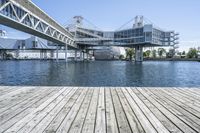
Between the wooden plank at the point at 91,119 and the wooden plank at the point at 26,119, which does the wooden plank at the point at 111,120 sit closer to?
the wooden plank at the point at 91,119

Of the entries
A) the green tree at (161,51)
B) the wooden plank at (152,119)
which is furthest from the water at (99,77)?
the green tree at (161,51)

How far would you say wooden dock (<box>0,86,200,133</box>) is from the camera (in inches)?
139

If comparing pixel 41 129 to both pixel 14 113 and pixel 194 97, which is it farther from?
pixel 194 97

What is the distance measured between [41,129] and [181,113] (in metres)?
3.18

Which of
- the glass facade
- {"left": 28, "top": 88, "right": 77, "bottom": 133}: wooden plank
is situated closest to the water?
{"left": 28, "top": 88, "right": 77, "bottom": 133}: wooden plank

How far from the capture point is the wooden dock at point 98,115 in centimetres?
353

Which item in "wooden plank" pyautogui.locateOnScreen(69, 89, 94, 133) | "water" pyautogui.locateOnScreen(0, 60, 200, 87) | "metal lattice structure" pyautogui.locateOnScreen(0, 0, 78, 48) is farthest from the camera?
"metal lattice structure" pyautogui.locateOnScreen(0, 0, 78, 48)

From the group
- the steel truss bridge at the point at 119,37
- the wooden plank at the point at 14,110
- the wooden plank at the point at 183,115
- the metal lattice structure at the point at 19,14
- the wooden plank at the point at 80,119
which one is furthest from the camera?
the steel truss bridge at the point at 119,37

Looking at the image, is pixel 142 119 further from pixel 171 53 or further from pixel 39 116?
pixel 171 53

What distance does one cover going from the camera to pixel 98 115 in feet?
14.0

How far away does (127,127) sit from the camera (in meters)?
3.60

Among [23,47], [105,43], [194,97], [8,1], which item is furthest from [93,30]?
[194,97]

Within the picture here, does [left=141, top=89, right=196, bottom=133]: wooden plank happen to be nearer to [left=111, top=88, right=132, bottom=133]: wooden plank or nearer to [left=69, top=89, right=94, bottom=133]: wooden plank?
[left=111, top=88, right=132, bottom=133]: wooden plank

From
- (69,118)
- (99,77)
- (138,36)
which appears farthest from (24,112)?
(138,36)
